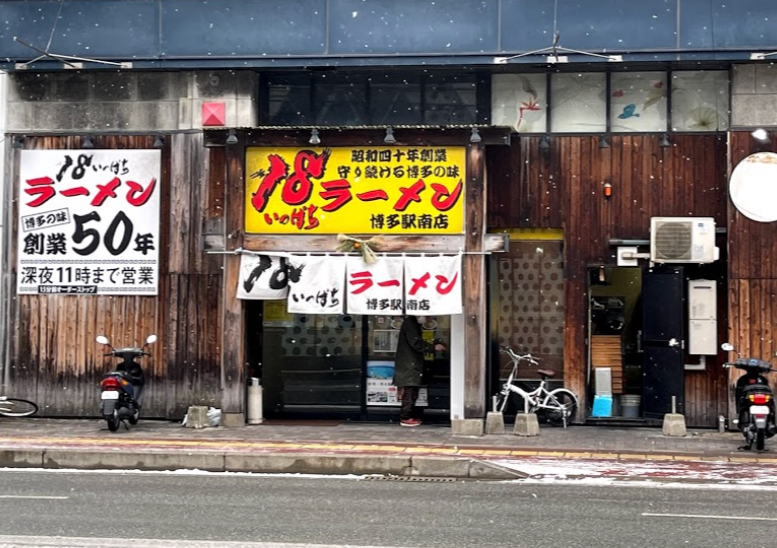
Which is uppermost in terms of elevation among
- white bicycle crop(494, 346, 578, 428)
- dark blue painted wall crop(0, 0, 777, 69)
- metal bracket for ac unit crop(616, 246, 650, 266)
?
dark blue painted wall crop(0, 0, 777, 69)

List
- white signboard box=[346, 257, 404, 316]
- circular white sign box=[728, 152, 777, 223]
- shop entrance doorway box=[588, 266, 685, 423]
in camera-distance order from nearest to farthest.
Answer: circular white sign box=[728, 152, 777, 223], white signboard box=[346, 257, 404, 316], shop entrance doorway box=[588, 266, 685, 423]

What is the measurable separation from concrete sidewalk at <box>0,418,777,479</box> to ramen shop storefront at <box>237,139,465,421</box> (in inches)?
41.0

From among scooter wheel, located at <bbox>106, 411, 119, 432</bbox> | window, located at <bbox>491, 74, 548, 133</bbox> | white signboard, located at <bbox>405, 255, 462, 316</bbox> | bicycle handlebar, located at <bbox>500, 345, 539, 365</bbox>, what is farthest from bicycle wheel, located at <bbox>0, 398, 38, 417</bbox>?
window, located at <bbox>491, 74, 548, 133</bbox>

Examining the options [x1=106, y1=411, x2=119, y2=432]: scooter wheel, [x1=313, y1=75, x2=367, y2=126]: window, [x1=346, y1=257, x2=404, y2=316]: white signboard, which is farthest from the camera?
[x1=313, y1=75, x2=367, y2=126]: window

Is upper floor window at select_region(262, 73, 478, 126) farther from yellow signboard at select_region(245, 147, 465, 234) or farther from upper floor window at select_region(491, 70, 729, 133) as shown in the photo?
yellow signboard at select_region(245, 147, 465, 234)

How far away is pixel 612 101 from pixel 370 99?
3.86m

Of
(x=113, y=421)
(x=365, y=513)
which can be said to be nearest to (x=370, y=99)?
(x=113, y=421)

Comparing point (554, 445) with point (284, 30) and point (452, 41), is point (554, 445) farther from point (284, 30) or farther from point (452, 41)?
point (284, 30)

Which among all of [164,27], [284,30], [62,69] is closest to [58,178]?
[62,69]

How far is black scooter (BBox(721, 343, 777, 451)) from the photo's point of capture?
14844 mm

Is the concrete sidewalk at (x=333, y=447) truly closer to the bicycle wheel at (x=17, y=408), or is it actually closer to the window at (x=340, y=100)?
the bicycle wheel at (x=17, y=408)

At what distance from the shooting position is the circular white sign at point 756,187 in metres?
16.9

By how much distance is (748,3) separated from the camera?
1655 cm

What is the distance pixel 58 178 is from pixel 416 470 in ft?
28.0
